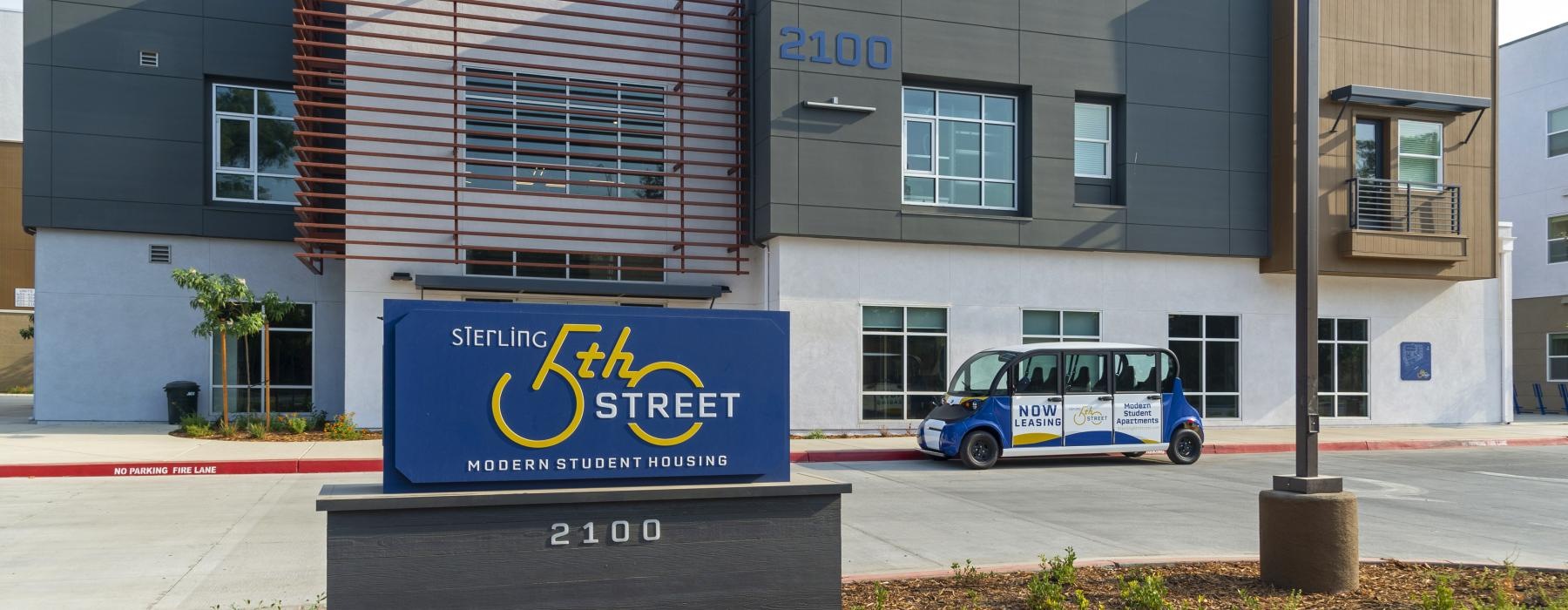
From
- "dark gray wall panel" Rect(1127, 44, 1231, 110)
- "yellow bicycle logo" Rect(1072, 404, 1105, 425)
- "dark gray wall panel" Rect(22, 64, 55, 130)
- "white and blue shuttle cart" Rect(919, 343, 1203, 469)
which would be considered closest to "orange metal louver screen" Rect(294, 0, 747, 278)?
"dark gray wall panel" Rect(22, 64, 55, 130)

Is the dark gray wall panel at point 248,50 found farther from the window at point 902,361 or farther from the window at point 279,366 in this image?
the window at point 902,361

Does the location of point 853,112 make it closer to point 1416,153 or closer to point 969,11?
point 969,11

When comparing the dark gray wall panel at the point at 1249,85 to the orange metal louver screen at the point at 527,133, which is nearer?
the orange metal louver screen at the point at 527,133

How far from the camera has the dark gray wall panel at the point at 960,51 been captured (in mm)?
22250

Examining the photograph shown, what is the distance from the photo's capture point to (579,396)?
533 cm

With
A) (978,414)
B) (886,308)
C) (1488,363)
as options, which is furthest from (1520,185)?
(978,414)

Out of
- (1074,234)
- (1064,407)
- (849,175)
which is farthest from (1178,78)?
(1064,407)

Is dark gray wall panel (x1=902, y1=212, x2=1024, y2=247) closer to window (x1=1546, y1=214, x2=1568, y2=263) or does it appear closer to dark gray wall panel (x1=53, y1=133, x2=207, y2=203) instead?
dark gray wall panel (x1=53, y1=133, x2=207, y2=203)

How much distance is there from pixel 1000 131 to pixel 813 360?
20.8ft

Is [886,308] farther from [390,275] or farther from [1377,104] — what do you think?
[1377,104]

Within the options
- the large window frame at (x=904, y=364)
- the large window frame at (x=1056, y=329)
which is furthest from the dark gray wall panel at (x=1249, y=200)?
the large window frame at (x=904, y=364)

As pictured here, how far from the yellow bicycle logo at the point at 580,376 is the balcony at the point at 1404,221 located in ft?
75.2

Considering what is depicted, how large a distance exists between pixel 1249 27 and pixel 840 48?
9.83 meters

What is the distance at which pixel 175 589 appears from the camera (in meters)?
7.83
